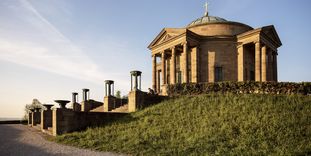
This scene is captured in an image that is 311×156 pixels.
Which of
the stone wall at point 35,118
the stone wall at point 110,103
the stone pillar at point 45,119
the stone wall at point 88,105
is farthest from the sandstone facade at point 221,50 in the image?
the stone pillar at point 45,119

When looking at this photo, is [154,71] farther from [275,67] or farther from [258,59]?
[275,67]

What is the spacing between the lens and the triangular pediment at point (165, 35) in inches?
1262

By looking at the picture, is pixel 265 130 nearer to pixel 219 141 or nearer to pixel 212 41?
pixel 219 141

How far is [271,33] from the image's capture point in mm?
32719

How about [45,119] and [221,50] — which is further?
[221,50]

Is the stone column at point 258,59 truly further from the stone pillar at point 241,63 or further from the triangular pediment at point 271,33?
the triangular pediment at point 271,33

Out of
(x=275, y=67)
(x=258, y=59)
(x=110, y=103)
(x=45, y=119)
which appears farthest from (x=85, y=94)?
(x=275, y=67)

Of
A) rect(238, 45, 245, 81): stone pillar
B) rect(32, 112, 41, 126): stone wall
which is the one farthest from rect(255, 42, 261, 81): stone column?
rect(32, 112, 41, 126): stone wall

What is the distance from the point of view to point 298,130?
12.2 m

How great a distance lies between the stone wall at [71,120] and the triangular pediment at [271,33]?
76.8 ft

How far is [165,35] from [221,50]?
8261 mm

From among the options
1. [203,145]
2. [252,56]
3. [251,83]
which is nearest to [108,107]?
[251,83]

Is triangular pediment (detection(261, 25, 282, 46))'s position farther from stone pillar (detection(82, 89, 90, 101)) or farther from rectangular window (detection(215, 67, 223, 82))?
stone pillar (detection(82, 89, 90, 101))

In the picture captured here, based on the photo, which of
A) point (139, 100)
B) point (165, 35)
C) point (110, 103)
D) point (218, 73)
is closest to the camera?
point (139, 100)
